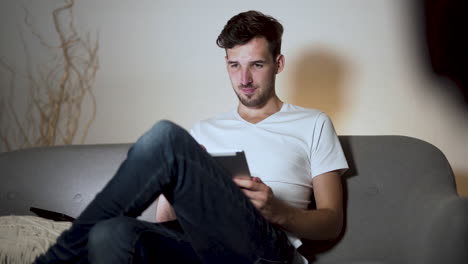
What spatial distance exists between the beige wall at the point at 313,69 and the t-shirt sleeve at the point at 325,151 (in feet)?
2.44

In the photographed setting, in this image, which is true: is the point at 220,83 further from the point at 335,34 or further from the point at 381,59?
the point at 381,59

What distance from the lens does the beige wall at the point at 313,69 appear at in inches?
92.6

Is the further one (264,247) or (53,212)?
(53,212)

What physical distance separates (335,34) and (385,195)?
0.95 metres

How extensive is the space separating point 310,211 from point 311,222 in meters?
0.04

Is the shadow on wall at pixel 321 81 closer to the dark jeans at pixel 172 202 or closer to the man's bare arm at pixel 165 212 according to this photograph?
the man's bare arm at pixel 165 212

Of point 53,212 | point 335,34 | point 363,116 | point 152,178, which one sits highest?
point 335,34

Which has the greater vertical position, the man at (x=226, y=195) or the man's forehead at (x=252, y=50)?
the man's forehead at (x=252, y=50)

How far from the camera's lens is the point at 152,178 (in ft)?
3.76

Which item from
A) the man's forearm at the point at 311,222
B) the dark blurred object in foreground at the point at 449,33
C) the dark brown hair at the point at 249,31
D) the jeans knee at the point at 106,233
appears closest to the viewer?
the jeans knee at the point at 106,233

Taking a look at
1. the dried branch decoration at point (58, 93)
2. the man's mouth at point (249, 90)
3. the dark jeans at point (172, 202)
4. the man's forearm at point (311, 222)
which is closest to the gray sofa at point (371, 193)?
the man's forearm at point (311, 222)

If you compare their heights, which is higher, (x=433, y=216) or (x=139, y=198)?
(x=139, y=198)

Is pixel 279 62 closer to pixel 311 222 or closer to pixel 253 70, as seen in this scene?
pixel 253 70

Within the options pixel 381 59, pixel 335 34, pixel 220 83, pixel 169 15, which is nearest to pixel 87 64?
pixel 169 15
